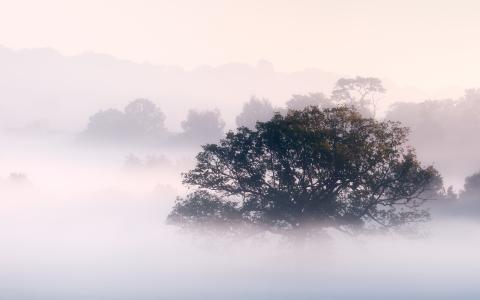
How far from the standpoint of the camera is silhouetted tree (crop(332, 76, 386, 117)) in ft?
566

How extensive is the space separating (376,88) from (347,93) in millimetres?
9113

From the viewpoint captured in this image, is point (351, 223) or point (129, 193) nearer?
point (351, 223)

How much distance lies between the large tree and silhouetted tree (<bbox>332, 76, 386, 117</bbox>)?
122m

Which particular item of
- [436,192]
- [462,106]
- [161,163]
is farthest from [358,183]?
[462,106]

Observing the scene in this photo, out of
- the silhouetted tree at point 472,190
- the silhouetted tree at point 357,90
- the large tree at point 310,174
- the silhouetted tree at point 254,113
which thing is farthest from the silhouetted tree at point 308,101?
the large tree at point 310,174

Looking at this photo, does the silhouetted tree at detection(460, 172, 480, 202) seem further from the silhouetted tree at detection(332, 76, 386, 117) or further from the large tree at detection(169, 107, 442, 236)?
the silhouetted tree at detection(332, 76, 386, 117)

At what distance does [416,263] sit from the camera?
55.7m

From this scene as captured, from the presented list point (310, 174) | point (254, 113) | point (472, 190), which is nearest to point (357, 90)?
point (254, 113)

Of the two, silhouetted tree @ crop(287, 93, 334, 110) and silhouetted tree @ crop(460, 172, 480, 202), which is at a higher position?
silhouetted tree @ crop(287, 93, 334, 110)

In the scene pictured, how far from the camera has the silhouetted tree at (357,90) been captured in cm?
17262

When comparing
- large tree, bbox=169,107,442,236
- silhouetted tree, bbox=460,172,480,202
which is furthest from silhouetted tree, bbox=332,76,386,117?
large tree, bbox=169,107,442,236

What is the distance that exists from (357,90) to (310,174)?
13092 centimetres

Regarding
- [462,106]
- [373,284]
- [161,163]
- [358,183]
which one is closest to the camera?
[373,284]

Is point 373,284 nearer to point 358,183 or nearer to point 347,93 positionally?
point 358,183
